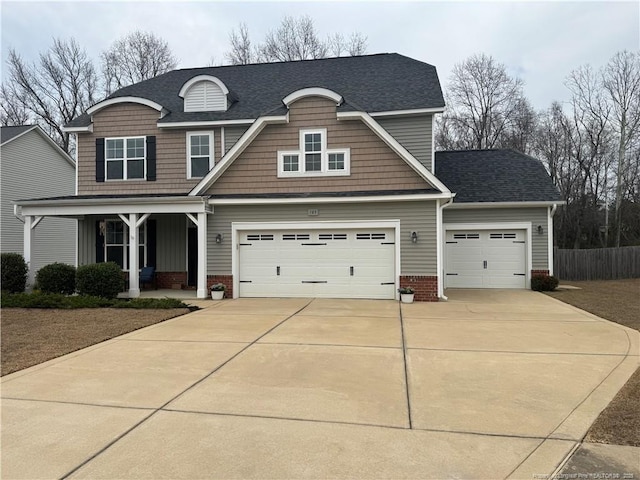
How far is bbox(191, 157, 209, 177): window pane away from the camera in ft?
48.4

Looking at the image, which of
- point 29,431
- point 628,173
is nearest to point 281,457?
point 29,431

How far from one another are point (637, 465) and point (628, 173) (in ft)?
109

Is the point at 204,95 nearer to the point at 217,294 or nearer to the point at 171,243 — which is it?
the point at 171,243

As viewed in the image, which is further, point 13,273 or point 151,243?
point 151,243

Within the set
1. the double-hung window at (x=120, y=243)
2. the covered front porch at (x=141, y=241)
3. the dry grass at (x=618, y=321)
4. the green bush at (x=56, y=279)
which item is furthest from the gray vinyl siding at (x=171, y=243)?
the dry grass at (x=618, y=321)

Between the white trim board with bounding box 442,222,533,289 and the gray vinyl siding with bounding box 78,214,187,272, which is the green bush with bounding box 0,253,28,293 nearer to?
the gray vinyl siding with bounding box 78,214,187,272

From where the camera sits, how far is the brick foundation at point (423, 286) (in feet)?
38.3

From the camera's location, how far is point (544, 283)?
1409 cm

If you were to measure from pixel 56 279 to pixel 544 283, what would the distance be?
15295 mm

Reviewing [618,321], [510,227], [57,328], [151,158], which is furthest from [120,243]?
[618,321]

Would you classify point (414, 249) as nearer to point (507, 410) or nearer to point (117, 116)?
point (507, 410)

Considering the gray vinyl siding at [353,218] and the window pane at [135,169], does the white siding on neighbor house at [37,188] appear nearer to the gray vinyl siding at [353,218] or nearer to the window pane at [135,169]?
the window pane at [135,169]

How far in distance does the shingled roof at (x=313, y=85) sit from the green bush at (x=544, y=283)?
6641 mm

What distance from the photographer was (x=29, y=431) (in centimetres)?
371
